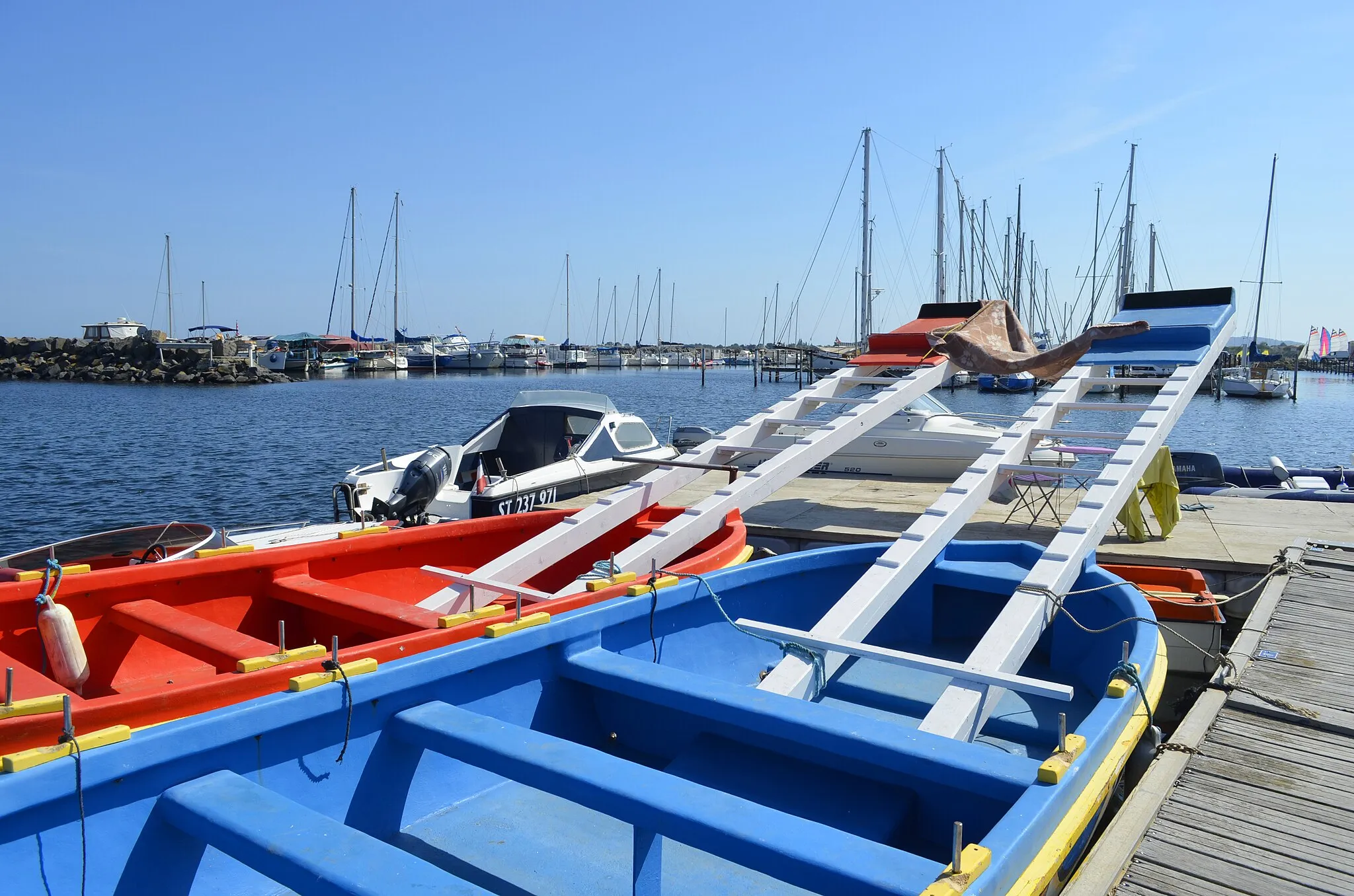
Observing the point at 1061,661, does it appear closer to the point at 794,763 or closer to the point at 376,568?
the point at 794,763

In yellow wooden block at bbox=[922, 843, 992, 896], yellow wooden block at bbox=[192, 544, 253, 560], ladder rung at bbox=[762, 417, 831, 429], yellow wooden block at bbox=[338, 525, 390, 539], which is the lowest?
yellow wooden block at bbox=[922, 843, 992, 896]

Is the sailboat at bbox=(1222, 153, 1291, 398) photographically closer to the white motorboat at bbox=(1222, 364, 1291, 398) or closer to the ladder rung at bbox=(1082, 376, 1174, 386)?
the white motorboat at bbox=(1222, 364, 1291, 398)

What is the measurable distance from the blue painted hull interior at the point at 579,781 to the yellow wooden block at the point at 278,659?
250 mm

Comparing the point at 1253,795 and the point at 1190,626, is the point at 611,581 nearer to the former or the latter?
the point at 1253,795

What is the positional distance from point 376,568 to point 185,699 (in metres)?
3.10

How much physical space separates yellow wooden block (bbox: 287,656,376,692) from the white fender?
76.8 inches

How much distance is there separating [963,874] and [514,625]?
89.8 inches

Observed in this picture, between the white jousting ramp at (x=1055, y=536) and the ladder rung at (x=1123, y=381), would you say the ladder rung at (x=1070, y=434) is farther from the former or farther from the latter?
the ladder rung at (x=1123, y=381)

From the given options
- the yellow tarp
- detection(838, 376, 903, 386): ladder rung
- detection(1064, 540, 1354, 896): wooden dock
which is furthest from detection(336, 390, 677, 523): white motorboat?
detection(1064, 540, 1354, 896): wooden dock

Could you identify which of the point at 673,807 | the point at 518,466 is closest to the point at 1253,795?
the point at 673,807

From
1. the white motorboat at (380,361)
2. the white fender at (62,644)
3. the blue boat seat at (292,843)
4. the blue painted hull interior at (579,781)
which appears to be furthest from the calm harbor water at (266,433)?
the blue boat seat at (292,843)

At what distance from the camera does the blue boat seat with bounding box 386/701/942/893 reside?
2.45 metres

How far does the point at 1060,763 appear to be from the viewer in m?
3.00

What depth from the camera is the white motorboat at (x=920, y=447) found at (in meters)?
13.7
